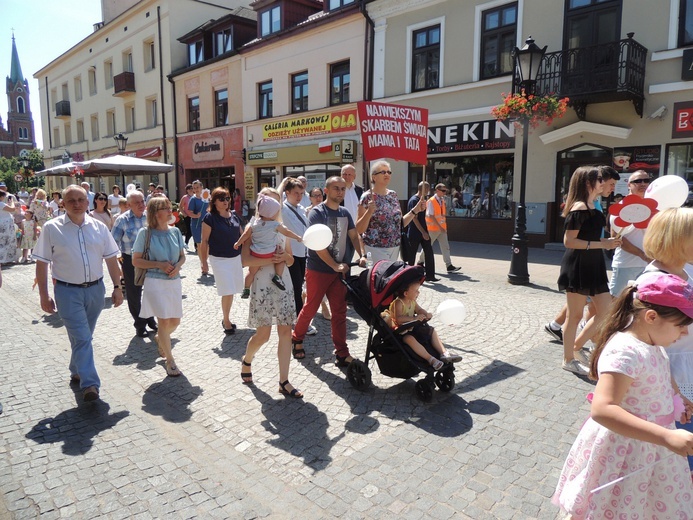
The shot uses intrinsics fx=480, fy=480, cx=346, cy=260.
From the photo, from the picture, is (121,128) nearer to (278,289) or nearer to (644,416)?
(278,289)

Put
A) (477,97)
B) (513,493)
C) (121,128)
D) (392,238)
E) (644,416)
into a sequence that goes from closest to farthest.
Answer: (644,416), (513,493), (392,238), (477,97), (121,128)

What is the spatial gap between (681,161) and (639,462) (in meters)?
12.0

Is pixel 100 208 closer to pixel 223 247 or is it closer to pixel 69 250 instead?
pixel 223 247

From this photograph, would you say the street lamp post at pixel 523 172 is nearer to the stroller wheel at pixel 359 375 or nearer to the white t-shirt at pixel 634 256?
the white t-shirt at pixel 634 256

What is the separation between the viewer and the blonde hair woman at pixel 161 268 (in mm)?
4621

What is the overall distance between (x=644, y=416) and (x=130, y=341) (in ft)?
18.5

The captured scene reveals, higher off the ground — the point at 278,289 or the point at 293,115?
the point at 293,115

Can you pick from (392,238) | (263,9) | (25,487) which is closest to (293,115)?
(263,9)

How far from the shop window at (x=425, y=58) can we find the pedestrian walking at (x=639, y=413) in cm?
1506

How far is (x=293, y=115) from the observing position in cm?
2031

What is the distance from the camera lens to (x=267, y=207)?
4.33 metres

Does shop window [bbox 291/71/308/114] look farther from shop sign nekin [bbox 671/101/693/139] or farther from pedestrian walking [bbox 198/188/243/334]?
pedestrian walking [bbox 198/188/243/334]

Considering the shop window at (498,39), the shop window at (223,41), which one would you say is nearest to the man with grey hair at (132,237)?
the shop window at (498,39)

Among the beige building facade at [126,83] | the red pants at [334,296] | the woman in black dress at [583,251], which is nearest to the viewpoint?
the woman in black dress at [583,251]
